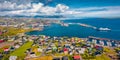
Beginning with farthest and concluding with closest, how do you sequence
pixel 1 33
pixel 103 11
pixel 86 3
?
pixel 86 3 < pixel 103 11 < pixel 1 33

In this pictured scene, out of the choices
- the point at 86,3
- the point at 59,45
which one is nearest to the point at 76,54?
the point at 59,45

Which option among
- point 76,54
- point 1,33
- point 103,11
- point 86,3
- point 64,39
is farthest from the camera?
point 86,3

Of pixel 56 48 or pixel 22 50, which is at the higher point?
pixel 56 48

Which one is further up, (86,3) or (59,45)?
(86,3)

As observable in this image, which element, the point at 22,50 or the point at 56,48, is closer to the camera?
the point at 56,48

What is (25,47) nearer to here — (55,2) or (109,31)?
(109,31)

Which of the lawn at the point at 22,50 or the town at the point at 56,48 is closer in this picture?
the town at the point at 56,48

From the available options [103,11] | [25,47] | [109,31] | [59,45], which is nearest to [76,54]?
[59,45]

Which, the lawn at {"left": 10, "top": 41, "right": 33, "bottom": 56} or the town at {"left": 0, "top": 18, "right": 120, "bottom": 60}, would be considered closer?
the town at {"left": 0, "top": 18, "right": 120, "bottom": 60}

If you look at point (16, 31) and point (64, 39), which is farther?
point (16, 31)
